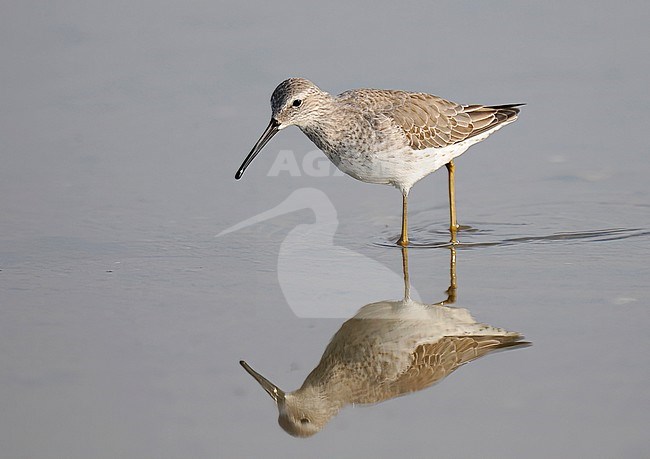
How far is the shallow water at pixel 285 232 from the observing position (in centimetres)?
646

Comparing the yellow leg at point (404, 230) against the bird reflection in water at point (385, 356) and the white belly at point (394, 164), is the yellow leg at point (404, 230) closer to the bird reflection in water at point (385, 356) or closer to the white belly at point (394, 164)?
the white belly at point (394, 164)

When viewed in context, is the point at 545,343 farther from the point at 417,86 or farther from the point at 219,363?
the point at 417,86

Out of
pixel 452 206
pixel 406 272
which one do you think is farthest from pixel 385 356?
pixel 452 206

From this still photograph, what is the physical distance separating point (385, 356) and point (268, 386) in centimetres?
89

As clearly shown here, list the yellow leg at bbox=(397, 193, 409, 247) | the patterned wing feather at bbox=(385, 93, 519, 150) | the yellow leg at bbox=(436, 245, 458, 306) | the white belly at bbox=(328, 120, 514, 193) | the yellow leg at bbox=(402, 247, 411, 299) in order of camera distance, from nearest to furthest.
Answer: the yellow leg at bbox=(436, 245, 458, 306), the yellow leg at bbox=(402, 247, 411, 299), the yellow leg at bbox=(397, 193, 409, 247), the white belly at bbox=(328, 120, 514, 193), the patterned wing feather at bbox=(385, 93, 519, 150)

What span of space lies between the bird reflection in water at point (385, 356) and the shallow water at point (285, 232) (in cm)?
10

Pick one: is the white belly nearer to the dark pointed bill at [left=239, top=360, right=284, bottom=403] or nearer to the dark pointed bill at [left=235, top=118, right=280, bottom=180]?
the dark pointed bill at [left=235, top=118, right=280, bottom=180]

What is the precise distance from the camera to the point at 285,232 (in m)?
9.53

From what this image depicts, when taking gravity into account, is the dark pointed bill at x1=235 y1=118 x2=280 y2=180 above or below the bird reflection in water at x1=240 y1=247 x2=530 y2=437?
above

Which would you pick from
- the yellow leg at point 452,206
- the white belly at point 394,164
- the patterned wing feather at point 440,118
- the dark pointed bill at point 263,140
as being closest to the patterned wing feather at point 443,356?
the yellow leg at point 452,206

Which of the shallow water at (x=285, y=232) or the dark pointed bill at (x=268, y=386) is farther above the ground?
the shallow water at (x=285, y=232)

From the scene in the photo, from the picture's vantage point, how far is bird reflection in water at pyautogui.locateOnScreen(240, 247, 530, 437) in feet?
22.3

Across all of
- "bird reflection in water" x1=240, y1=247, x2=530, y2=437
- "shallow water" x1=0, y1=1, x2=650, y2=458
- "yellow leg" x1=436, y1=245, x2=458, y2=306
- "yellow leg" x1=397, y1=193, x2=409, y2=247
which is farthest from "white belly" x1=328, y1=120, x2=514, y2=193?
"bird reflection in water" x1=240, y1=247, x2=530, y2=437

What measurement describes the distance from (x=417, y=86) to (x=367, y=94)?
1.70 metres
